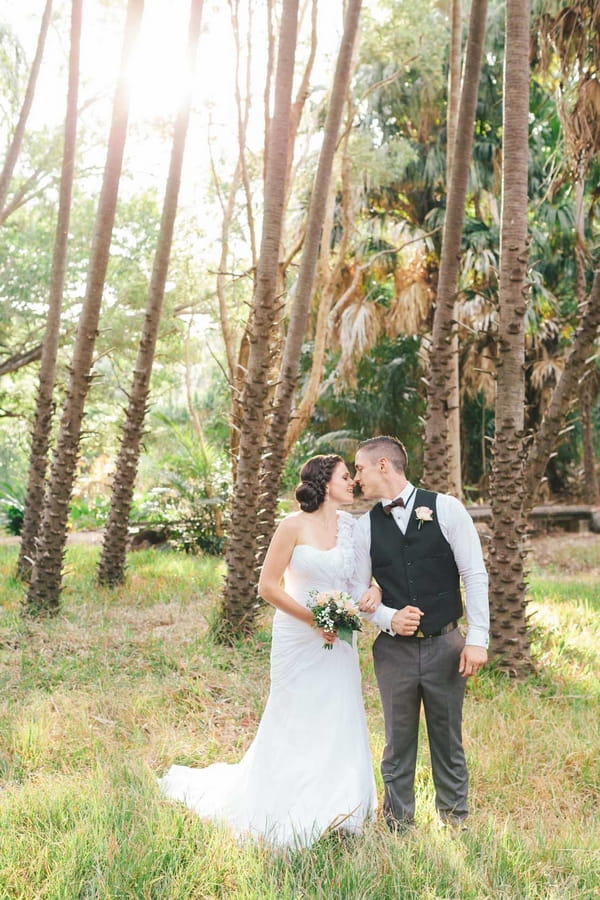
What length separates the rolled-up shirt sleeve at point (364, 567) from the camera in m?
4.44

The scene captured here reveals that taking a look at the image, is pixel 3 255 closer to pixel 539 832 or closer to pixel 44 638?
pixel 44 638

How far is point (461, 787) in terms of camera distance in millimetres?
4551

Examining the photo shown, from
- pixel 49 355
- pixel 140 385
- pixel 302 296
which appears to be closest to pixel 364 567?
pixel 302 296

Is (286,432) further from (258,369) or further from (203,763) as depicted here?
(203,763)

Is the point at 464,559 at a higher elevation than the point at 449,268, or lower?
lower

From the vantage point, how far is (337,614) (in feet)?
14.5

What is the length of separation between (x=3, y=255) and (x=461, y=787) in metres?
18.4

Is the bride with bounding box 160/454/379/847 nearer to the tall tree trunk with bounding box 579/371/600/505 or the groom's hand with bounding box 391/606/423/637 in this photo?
the groom's hand with bounding box 391/606/423/637

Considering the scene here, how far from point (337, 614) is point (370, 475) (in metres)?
0.74

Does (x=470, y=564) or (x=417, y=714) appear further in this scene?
(x=417, y=714)

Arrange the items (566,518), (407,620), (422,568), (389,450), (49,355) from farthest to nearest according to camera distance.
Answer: (566,518) → (49,355) → (389,450) → (422,568) → (407,620)

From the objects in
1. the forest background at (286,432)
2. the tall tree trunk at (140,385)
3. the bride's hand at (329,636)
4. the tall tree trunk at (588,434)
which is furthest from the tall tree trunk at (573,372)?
the tall tree trunk at (588,434)

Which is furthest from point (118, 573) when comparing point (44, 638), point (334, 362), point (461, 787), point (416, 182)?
point (334, 362)

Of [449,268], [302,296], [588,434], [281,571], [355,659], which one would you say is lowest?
[355,659]
